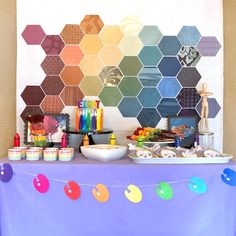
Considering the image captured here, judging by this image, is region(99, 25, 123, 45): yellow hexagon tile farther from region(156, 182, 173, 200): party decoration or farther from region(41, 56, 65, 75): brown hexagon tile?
region(156, 182, 173, 200): party decoration

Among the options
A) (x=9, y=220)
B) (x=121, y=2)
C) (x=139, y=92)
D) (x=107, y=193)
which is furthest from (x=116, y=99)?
(x=9, y=220)

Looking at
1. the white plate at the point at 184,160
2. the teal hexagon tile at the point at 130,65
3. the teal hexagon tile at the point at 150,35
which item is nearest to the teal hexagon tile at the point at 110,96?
the teal hexagon tile at the point at 130,65

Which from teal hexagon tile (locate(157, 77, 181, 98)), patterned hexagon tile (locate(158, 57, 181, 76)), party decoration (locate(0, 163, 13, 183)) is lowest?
party decoration (locate(0, 163, 13, 183))

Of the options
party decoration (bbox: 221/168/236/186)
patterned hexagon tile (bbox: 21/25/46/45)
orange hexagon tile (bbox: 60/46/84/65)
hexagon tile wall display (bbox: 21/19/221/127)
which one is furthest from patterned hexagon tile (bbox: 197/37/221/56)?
patterned hexagon tile (bbox: 21/25/46/45)

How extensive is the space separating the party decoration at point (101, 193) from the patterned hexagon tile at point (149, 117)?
0.63 m

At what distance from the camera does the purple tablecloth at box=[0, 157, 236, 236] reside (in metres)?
1.32

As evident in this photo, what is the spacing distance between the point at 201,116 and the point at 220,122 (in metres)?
0.14

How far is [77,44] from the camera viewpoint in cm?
189

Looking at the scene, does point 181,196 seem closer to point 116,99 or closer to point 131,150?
point 131,150

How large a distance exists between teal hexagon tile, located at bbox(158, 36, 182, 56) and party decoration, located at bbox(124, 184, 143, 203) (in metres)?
0.88

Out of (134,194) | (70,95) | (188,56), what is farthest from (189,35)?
(134,194)

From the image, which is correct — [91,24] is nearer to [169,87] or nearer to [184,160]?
[169,87]

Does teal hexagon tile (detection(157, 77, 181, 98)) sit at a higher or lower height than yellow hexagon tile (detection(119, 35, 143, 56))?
lower

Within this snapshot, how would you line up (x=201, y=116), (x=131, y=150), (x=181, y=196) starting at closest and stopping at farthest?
(x=181, y=196)
(x=131, y=150)
(x=201, y=116)
